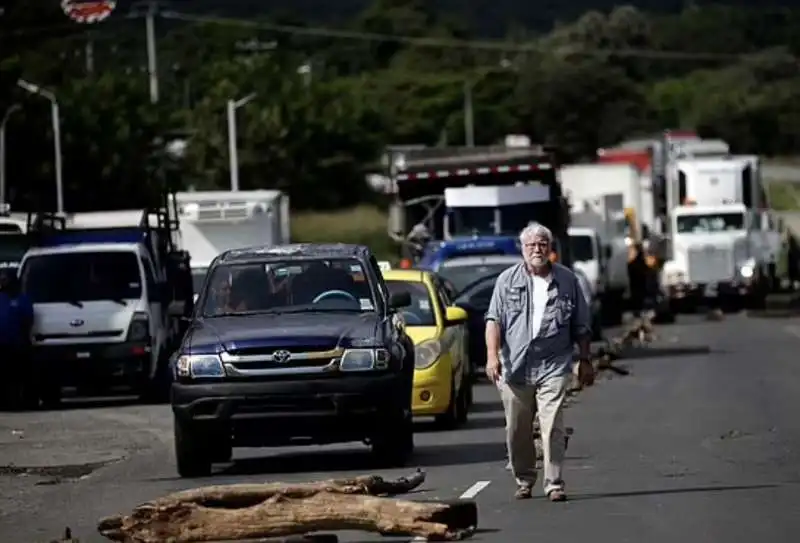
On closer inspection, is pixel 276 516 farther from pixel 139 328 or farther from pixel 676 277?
pixel 676 277

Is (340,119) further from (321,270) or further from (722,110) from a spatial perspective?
(321,270)

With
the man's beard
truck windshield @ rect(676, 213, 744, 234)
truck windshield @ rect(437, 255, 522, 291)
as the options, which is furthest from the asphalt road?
truck windshield @ rect(676, 213, 744, 234)

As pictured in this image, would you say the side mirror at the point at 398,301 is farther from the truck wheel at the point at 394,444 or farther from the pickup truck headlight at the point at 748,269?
the pickup truck headlight at the point at 748,269

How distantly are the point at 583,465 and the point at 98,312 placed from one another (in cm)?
1121

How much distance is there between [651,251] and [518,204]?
779 inches

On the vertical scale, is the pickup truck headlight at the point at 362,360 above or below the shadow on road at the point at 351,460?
A: above

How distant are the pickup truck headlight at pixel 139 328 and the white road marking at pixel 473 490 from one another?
1158 centimetres

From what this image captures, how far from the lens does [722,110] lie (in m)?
128

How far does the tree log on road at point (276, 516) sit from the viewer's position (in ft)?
42.0

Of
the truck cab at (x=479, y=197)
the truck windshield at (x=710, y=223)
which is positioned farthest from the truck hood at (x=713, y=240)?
the truck cab at (x=479, y=197)

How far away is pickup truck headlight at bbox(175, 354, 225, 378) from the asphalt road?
0.86 m

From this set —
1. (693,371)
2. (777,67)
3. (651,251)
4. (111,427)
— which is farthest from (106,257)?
(777,67)

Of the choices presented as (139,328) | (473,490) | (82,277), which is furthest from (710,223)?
(473,490)

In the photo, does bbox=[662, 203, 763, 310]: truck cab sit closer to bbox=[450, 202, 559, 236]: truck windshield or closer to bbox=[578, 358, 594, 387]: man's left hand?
bbox=[450, 202, 559, 236]: truck windshield
